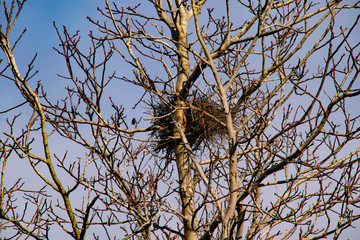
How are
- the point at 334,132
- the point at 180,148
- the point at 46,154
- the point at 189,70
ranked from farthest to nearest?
the point at 189,70
the point at 180,148
the point at 334,132
the point at 46,154

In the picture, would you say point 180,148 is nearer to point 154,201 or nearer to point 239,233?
point 154,201

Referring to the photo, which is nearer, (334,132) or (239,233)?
(334,132)

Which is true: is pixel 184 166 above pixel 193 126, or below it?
below

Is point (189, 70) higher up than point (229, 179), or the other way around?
point (189, 70)

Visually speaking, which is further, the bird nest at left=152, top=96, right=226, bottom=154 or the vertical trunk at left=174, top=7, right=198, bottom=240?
the bird nest at left=152, top=96, right=226, bottom=154

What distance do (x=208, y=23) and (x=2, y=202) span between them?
16.7 feet

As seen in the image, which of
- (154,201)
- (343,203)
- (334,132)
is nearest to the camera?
(334,132)

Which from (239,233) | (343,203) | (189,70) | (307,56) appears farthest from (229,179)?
(189,70)

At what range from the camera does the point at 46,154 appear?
3303mm

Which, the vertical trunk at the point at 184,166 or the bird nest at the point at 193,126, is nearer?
the vertical trunk at the point at 184,166

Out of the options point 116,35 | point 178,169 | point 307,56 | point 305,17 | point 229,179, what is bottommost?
point 229,179

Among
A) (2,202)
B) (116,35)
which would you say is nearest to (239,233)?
(2,202)

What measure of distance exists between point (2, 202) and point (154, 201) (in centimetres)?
215

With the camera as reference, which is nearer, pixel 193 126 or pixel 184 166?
pixel 184 166
